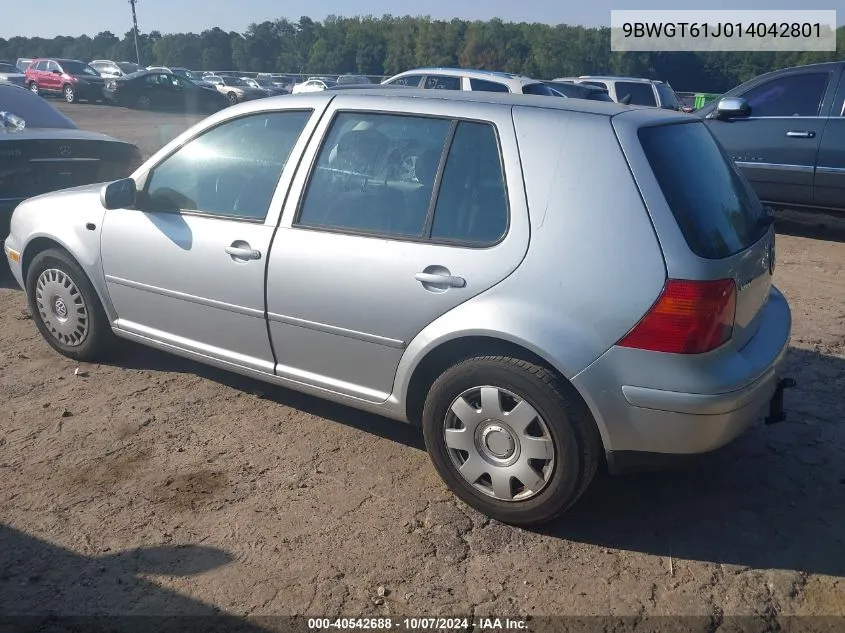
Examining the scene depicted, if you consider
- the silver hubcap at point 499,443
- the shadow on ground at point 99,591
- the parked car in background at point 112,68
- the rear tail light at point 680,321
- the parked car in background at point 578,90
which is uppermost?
the parked car in background at point 112,68

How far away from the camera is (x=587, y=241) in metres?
2.90

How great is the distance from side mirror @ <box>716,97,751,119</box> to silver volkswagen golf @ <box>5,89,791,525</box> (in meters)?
4.82

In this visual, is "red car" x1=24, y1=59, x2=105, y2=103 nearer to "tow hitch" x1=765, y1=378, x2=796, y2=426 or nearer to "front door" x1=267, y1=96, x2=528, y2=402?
"front door" x1=267, y1=96, x2=528, y2=402

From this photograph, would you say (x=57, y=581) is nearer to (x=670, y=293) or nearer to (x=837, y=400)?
(x=670, y=293)

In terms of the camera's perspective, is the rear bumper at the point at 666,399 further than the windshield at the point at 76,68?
No

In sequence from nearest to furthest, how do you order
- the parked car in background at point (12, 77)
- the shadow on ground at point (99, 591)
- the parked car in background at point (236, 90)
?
the shadow on ground at point (99, 591), the parked car in background at point (12, 77), the parked car in background at point (236, 90)

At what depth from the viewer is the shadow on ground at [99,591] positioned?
2.61 meters

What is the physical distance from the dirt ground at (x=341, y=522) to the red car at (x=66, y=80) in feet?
98.2

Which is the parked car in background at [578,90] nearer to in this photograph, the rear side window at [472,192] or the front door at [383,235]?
the front door at [383,235]

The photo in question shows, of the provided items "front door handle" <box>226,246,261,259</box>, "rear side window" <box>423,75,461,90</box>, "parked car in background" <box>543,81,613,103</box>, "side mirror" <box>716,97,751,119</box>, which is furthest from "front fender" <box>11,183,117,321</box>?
"parked car in background" <box>543,81,613,103</box>

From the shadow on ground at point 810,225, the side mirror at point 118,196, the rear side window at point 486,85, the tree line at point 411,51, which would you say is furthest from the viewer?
the tree line at point 411,51

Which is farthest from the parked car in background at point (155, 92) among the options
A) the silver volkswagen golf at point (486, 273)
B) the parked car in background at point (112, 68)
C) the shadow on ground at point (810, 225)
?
the silver volkswagen golf at point (486, 273)

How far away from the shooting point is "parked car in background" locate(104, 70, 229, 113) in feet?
97.3

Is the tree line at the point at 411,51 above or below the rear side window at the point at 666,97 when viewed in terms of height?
above
